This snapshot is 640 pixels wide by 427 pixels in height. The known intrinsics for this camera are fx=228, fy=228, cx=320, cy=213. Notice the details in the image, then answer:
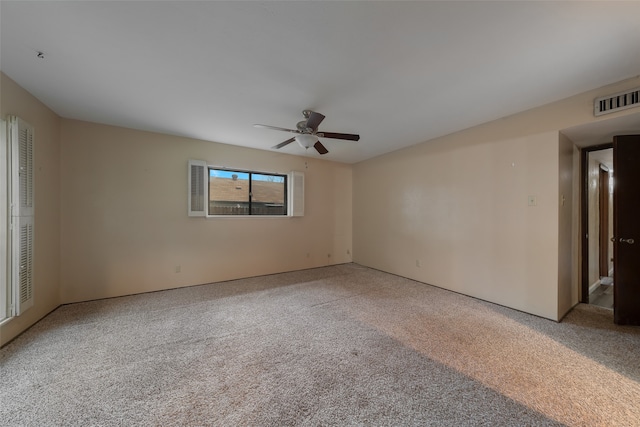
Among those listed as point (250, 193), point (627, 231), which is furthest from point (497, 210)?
point (250, 193)

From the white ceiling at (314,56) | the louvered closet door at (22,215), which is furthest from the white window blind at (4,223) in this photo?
the white ceiling at (314,56)

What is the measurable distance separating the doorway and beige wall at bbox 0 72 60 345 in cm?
667

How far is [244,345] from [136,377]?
0.79 m

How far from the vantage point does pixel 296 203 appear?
4797mm

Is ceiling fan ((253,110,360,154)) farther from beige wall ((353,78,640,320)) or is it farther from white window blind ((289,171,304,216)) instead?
beige wall ((353,78,640,320))

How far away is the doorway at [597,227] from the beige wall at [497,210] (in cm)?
33

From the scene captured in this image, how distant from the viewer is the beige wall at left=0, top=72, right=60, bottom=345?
223 centimetres

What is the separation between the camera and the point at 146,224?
3539mm

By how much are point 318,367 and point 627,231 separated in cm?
366

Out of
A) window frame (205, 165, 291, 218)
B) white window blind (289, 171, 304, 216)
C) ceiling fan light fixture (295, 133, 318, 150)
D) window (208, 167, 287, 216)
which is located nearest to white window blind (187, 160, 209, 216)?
window frame (205, 165, 291, 218)

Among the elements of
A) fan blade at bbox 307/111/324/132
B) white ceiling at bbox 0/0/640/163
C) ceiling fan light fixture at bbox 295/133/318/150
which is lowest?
ceiling fan light fixture at bbox 295/133/318/150

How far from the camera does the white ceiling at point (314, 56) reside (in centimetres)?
144

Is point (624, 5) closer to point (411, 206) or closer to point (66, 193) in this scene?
point (411, 206)

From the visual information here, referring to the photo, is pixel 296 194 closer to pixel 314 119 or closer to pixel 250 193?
pixel 250 193
